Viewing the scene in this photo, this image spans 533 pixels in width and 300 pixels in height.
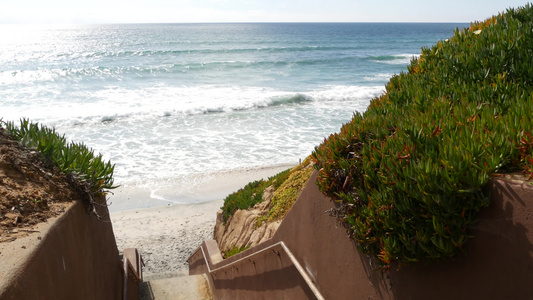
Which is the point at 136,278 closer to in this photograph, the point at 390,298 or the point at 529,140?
the point at 390,298

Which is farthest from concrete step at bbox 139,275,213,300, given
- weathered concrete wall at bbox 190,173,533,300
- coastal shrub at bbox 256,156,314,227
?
weathered concrete wall at bbox 190,173,533,300

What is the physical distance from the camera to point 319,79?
137 feet

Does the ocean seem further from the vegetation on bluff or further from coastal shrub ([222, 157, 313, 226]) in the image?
the vegetation on bluff

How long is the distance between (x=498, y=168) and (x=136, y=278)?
695 cm

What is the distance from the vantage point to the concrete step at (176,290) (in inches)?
334

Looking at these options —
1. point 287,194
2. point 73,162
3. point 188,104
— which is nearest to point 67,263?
point 73,162

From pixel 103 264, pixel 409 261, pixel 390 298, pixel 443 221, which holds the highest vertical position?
pixel 443 221

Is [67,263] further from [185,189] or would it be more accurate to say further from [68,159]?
[185,189]

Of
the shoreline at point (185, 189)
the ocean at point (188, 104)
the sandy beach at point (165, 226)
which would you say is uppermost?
the ocean at point (188, 104)

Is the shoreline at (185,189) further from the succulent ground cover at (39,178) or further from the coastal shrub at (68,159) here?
the succulent ground cover at (39,178)

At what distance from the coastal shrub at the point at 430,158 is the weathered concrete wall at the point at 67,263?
2.33m

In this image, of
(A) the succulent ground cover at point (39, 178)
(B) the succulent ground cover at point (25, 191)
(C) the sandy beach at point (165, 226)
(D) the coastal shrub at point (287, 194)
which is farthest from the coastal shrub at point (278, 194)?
(B) the succulent ground cover at point (25, 191)

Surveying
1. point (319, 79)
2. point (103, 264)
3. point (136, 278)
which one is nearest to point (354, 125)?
point (103, 264)

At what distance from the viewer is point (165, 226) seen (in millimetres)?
14305
